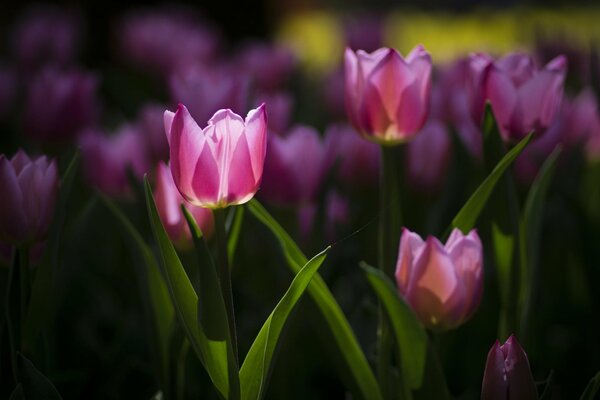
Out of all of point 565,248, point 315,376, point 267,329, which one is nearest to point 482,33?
point 565,248

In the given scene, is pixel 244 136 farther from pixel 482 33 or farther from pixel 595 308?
pixel 482 33

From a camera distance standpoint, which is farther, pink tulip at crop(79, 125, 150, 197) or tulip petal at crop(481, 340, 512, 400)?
pink tulip at crop(79, 125, 150, 197)

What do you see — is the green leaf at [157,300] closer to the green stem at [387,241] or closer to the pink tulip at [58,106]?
the green stem at [387,241]

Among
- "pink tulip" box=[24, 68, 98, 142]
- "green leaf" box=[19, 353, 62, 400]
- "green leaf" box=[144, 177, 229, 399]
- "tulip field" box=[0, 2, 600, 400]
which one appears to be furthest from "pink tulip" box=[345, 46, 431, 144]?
"pink tulip" box=[24, 68, 98, 142]

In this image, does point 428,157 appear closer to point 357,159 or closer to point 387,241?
point 357,159

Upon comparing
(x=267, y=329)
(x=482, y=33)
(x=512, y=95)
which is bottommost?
(x=482, y=33)

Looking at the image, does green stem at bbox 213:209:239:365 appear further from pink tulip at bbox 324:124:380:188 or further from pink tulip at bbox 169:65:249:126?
pink tulip at bbox 324:124:380:188
